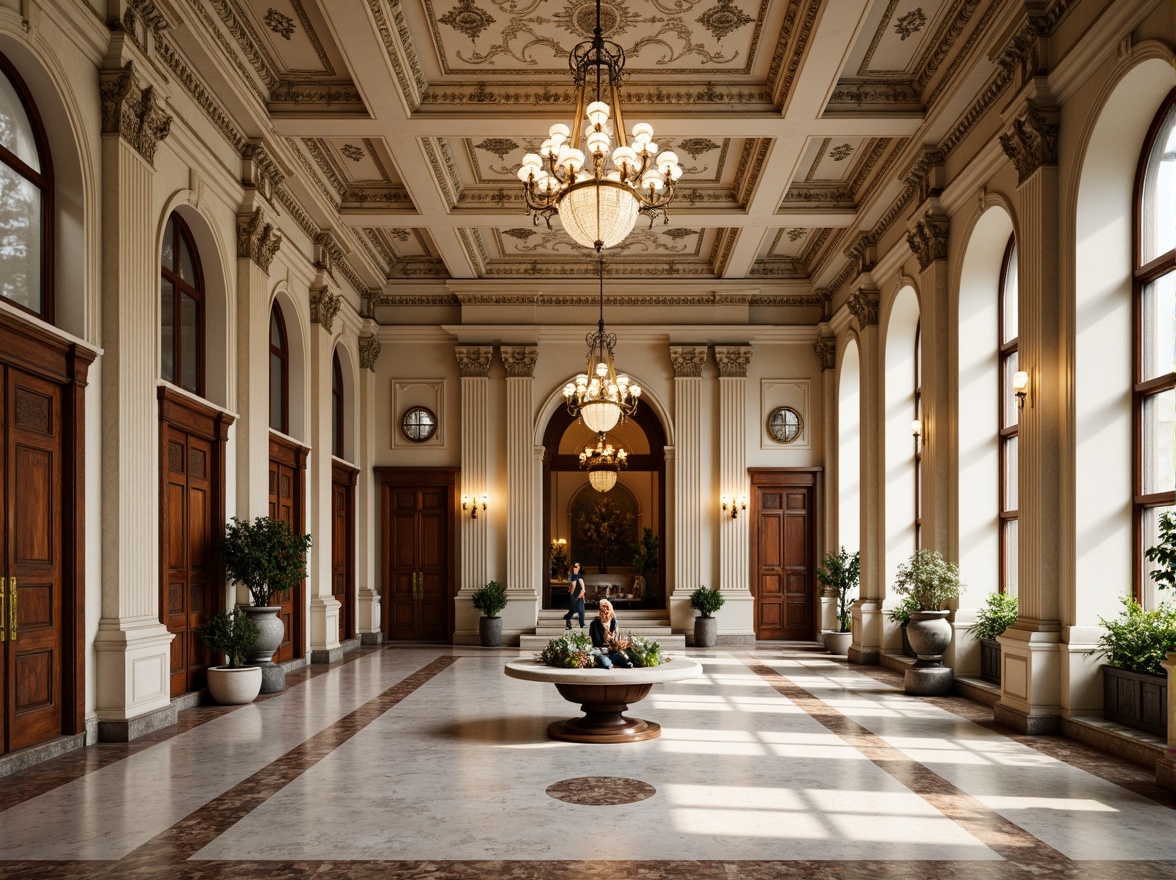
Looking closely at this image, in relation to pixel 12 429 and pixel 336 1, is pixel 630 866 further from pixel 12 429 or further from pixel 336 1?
pixel 336 1

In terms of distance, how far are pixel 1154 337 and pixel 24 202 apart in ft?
29.1

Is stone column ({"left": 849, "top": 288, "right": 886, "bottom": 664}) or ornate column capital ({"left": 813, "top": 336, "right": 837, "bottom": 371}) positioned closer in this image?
stone column ({"left": 849, "top": 288, "right": 886, "bottom": 664})

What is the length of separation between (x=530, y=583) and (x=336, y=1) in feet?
36.6

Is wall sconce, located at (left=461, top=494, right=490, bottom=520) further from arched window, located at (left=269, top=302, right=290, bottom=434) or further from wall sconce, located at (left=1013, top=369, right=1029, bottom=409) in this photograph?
wall sconce, located at (left=1013, top=369, right=1029, bottom=409)

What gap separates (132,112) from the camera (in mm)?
8531

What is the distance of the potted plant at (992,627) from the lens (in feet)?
34.3

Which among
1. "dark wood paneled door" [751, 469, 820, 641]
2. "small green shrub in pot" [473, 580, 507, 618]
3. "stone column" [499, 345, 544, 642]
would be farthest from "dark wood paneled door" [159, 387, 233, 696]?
"dark wood paneled door" [751, 469, 820, 641]

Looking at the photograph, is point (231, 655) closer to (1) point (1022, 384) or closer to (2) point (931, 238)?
(1) point (1022, 384)

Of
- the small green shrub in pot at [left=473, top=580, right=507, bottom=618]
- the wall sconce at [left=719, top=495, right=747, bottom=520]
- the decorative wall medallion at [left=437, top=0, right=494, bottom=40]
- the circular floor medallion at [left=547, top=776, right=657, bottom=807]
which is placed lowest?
the small green shrub in pot at [left=473, top=580, right=507, bottom=618]

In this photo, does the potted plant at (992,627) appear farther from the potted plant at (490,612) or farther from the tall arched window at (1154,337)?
the potted plant at (490,612)

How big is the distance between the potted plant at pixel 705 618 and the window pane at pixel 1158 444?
9444mm

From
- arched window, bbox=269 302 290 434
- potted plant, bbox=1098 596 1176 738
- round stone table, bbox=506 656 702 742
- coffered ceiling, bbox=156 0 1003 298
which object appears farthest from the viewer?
arched window, bbox=269 302 290 434

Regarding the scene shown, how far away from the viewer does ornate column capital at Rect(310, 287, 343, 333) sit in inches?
577

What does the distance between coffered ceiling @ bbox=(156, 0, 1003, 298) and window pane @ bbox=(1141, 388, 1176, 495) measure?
3.68 meters
